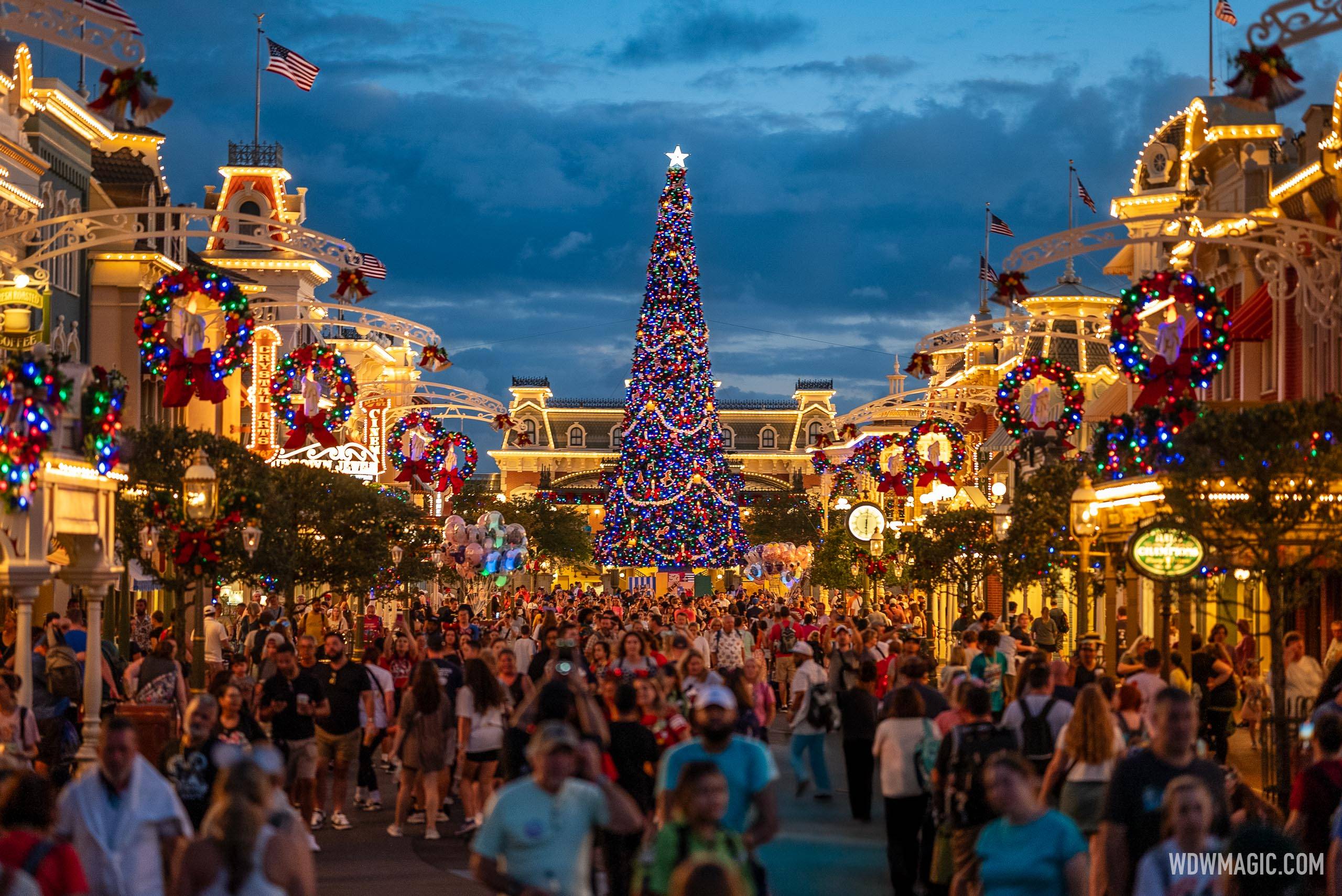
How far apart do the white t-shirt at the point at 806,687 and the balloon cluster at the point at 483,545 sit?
84.9ft

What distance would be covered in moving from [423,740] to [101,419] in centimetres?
458

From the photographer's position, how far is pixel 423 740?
16156 mm

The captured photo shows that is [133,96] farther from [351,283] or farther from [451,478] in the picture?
[451,478]

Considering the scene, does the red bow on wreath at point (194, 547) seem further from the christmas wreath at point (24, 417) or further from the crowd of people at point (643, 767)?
the christmas wreath at point (24, 417)

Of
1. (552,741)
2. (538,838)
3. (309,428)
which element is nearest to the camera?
(538,838)

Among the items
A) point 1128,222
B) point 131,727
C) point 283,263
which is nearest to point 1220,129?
point 1128,222

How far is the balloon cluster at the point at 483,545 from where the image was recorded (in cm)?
4438

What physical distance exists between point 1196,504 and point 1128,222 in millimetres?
3892

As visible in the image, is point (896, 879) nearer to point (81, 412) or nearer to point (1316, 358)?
point (81, 412)

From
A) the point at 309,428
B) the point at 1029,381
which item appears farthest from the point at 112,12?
the point at 1029,381

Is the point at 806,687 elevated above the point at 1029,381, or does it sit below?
below

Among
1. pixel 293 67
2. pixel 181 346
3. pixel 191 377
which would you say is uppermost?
pixel 293 67

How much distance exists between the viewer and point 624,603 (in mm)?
51000

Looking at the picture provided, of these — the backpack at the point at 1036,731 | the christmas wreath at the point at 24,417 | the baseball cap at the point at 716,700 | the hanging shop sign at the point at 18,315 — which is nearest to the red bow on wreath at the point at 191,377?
the hanging shop sign at the point at 18,315
